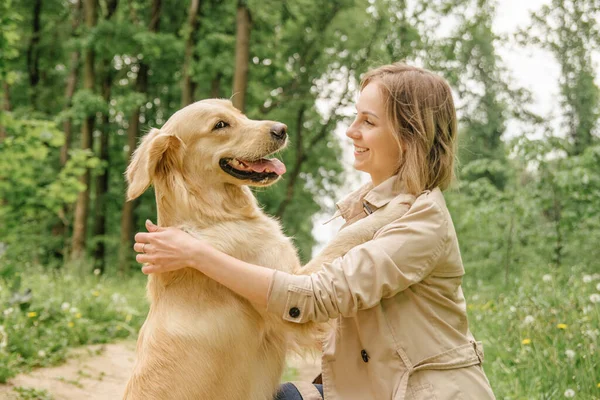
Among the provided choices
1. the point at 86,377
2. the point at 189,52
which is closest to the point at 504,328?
the point at 86,377

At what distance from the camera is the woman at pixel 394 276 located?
2.20 m

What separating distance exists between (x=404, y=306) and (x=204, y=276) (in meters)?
0.99

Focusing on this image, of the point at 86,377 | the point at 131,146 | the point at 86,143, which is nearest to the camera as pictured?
the point at 86,377

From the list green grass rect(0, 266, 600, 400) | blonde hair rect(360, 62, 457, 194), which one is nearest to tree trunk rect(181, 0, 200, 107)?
green grass rect(0, 266, 600, 400)

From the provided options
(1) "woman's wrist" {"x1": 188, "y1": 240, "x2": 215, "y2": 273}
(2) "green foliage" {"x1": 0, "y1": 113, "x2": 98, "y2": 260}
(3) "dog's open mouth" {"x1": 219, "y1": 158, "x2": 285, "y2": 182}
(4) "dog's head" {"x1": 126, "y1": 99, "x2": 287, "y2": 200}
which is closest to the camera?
(1) "woman's wrist" {"x1": 188, "y1": 240, "x2": 215, "y2": 273}

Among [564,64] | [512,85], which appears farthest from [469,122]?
[564,64]

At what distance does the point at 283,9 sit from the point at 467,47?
714cm

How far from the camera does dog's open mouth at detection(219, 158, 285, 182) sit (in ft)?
10.8

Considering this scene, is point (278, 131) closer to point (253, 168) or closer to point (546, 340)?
point (253, 168)

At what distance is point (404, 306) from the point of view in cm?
230

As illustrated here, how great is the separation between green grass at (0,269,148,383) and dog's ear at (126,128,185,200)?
109 inches

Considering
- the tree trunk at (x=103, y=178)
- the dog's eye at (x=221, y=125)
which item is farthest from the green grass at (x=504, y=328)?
the tree trunk at (x=103, y=178)

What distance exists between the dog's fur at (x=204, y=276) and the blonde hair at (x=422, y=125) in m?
0.19

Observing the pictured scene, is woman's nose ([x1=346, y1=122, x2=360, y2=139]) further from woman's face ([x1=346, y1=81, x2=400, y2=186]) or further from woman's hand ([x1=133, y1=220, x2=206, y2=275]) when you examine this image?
woman's hand ([x1=133, y1=220, x2=206, y2=275])
